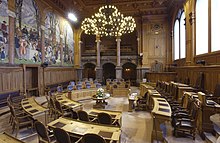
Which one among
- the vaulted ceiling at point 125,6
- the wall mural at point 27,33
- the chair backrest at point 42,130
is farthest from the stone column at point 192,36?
the wall mural at point 27,33

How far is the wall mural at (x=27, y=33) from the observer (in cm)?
938

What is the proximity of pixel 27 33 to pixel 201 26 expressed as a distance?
35.5 feet

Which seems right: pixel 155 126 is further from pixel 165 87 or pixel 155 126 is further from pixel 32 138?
pixel 165 87

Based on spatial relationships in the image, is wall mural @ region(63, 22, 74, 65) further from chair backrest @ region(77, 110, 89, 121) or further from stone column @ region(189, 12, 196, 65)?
chair backrest @ region(77, 110, 89, 121)

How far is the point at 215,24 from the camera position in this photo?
700cm

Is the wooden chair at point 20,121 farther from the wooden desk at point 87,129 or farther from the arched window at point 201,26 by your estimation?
the arched window at point 201,26

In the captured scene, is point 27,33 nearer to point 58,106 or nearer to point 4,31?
point 4,31

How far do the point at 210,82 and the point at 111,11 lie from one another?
7156 millimetres

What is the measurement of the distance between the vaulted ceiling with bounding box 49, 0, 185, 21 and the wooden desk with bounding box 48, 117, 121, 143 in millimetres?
12858

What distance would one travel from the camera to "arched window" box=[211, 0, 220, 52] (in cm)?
678

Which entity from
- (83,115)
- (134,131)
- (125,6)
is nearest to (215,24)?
(134,131)

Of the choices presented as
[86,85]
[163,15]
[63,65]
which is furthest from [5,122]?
[163,15]

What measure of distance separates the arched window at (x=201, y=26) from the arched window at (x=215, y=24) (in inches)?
28.1

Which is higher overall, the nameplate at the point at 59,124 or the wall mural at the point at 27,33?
the wall mural at the point at 27,33
